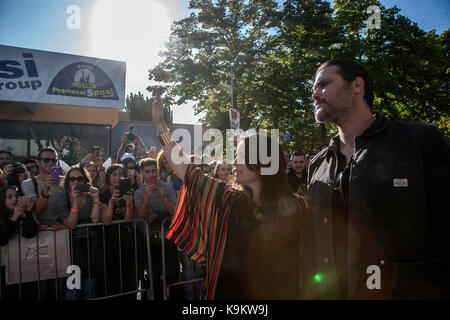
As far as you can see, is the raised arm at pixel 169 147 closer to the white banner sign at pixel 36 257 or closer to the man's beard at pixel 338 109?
the man's beard at pixel 338 109

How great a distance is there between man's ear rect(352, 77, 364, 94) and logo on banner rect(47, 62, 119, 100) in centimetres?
1016

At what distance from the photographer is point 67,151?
8.20 meters

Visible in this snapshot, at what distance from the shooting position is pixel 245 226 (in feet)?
6.45

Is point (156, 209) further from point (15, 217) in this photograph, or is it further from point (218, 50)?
point (218, 50)

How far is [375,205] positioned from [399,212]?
0.38 ft

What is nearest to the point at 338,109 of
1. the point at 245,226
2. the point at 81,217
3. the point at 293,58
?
the point at 245,226

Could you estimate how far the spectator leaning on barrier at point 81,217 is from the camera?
336cm

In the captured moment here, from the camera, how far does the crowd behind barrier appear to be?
319 cm
